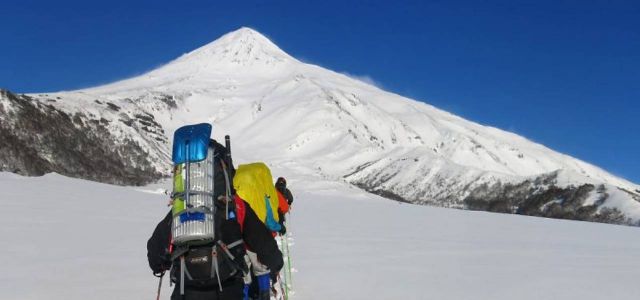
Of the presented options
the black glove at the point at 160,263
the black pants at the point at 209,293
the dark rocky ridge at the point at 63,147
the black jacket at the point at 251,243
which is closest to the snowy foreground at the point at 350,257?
the black glove at the point at 160,263

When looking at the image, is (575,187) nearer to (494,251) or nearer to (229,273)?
(494,251)

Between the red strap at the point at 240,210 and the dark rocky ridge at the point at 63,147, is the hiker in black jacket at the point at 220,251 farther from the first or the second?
the dark rocky ridge at the point at 63,147

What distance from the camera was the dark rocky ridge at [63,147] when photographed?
10975 centimetres

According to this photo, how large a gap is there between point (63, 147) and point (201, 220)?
13641 cm

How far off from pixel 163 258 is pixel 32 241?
33.6 ft

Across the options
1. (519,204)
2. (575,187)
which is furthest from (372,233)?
(519,204)

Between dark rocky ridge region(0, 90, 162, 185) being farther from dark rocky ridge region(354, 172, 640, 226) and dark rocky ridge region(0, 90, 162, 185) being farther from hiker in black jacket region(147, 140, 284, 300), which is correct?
hiker in black jacket region(147, 140, 284, 300)

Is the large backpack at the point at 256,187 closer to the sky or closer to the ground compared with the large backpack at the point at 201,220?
closer to the sky

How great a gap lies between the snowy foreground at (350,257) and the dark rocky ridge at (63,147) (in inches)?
3590

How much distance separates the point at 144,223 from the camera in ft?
63.6

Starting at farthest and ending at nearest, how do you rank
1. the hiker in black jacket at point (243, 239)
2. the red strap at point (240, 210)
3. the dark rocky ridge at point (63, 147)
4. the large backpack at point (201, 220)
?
the dark rocky ridge at point (63, 147) < the red strap at point (240, 210) < the hiker in black jacket at point (243, 239) < the large backpack at point (201, 220)

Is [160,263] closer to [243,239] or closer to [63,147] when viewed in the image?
[243,239]

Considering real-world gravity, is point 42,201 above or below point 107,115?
below

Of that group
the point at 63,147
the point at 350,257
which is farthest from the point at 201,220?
the point at 63,147
